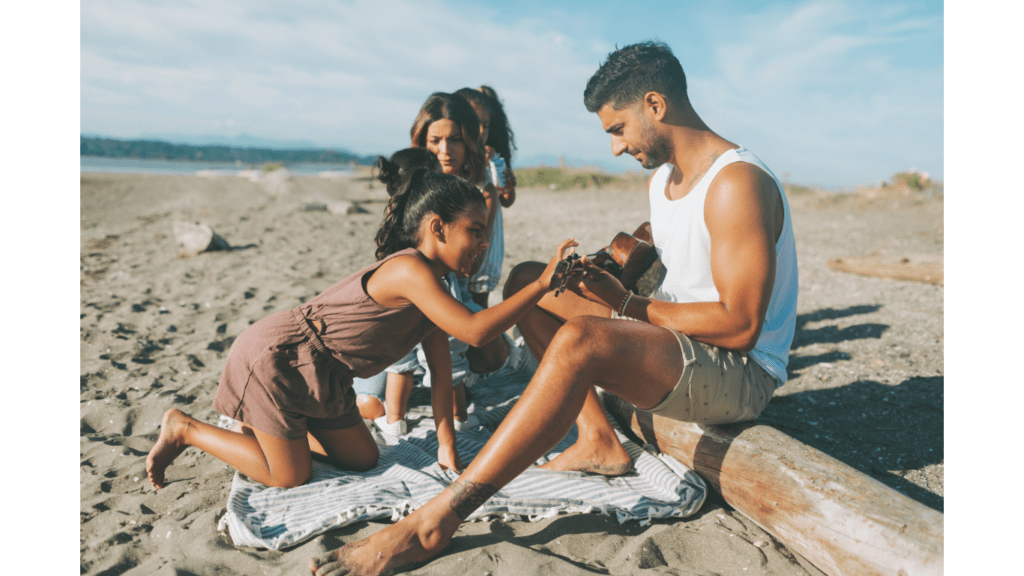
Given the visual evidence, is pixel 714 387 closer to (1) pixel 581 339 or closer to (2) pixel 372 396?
(1) pixel 581 339

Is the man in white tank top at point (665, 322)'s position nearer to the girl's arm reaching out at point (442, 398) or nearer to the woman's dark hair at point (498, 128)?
the girl's arm reaching out at point (442, 398)

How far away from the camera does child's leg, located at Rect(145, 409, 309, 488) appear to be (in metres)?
2.39

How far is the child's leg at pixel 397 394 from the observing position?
3.11 m

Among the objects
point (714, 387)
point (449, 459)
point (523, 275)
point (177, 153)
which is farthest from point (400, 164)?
point (177, 153)

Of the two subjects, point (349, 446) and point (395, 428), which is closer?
point (349, 446)

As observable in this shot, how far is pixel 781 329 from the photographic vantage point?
2289 millimetres

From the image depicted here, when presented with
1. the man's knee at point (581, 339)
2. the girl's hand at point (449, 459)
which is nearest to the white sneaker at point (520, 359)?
the girl's hand at point (449, 459)

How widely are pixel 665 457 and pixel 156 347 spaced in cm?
356

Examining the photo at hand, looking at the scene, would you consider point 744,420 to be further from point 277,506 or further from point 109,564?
point 109,564

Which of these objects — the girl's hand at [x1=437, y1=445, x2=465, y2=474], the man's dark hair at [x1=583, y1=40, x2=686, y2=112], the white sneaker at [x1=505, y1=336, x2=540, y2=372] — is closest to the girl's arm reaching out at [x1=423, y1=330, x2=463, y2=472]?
the girl's hand at [x1=437, y1=445, x2=465, y2=474]

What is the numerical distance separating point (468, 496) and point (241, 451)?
44.1 inches

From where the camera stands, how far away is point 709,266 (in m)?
2.27

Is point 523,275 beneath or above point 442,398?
above

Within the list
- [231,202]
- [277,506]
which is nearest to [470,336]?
[277,506]
